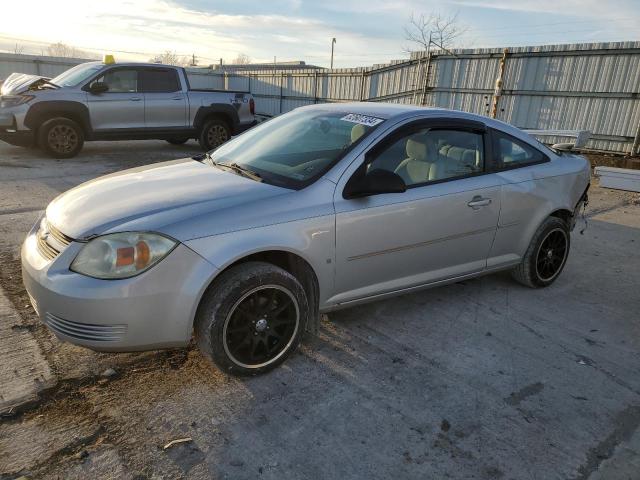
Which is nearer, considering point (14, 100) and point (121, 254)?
point (121, 254)

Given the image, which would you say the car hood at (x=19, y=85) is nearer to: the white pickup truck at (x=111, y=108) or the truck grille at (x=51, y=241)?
the white pickup truck at (x=111, y=108)

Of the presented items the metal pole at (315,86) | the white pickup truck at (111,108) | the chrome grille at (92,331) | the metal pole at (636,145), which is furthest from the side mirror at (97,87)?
the metal pole at (636,145)

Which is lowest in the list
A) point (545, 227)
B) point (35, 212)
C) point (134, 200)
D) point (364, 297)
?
point (35, 212)

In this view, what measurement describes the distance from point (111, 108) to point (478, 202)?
8.31 m

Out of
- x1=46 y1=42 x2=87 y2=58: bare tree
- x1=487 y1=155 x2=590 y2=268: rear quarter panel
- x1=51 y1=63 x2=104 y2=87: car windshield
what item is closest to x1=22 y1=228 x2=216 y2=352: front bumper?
x1=487 y1=155 x2=590 y2=268: rear quarter panel

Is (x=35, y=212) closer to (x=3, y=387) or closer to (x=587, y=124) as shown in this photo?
(x=3, y=387)

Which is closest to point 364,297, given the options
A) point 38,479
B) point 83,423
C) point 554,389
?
point 554,389

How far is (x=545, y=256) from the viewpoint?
4.40 meters

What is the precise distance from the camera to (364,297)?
3.30 m

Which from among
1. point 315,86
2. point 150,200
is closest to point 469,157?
point 150,200

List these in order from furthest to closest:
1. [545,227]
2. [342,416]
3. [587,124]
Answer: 1. [587,124]
2. [545,227]
3. [342,416]

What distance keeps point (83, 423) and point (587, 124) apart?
12238mm

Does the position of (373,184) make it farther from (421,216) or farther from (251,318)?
(251,318)

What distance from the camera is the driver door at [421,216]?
10.3 ft
